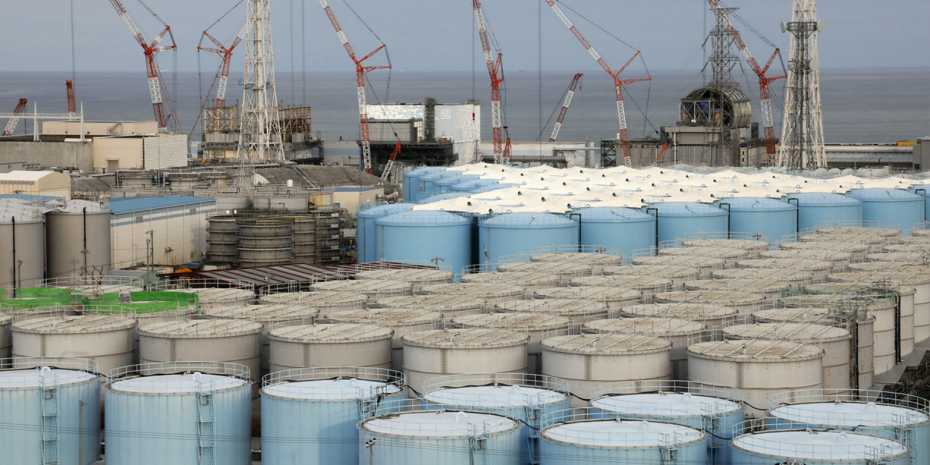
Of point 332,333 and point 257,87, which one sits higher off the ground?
point 257,87

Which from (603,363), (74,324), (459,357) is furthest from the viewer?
(74,324)

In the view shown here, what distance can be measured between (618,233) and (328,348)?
78.7 feet

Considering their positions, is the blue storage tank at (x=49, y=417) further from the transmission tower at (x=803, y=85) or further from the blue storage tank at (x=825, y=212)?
the transmission tower at (x=803, y=85)

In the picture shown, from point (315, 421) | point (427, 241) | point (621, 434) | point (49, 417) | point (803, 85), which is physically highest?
point (803, 85)

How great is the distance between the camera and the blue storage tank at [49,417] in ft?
95.8

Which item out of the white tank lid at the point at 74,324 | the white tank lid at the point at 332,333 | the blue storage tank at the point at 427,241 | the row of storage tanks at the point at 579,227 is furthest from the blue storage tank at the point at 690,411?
the blue storage tank at the point at 427,241

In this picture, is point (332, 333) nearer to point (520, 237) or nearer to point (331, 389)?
point (331, 389)

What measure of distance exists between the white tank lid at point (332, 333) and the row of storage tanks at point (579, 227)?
17932 mm

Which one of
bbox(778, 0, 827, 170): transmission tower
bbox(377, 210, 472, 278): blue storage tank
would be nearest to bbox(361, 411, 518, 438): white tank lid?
bbox(377, 210, 472, 278): blue storage tank

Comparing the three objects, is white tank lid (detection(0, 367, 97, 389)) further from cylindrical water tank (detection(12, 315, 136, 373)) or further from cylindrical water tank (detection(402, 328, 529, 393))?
cylindrical water tank (detection(402, 328, 529, 393))

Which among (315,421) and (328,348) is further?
(328,348)

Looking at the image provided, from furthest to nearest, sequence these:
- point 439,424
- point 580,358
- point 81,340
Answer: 1. point 81,340
2. point 580,358
3. point 439,424

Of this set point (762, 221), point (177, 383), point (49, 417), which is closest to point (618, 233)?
point (762, 221)

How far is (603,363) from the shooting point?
1144 inches
